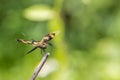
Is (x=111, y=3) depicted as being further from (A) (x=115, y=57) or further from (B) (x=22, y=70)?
(B) (x=22, y=70)

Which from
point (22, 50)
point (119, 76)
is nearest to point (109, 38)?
point (119, 76)

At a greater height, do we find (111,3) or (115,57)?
(111,3)

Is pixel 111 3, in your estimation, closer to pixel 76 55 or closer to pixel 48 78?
pixel 76 55

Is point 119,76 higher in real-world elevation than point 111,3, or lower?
lower

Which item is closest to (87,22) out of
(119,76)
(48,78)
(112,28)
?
(112,28)

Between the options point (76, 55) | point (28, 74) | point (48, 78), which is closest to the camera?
point (48, 78)

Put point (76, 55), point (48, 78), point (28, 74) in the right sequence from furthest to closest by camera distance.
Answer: point (76, 55), point (28, 74), point (48, 78)

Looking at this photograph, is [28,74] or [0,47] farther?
[0,47]
